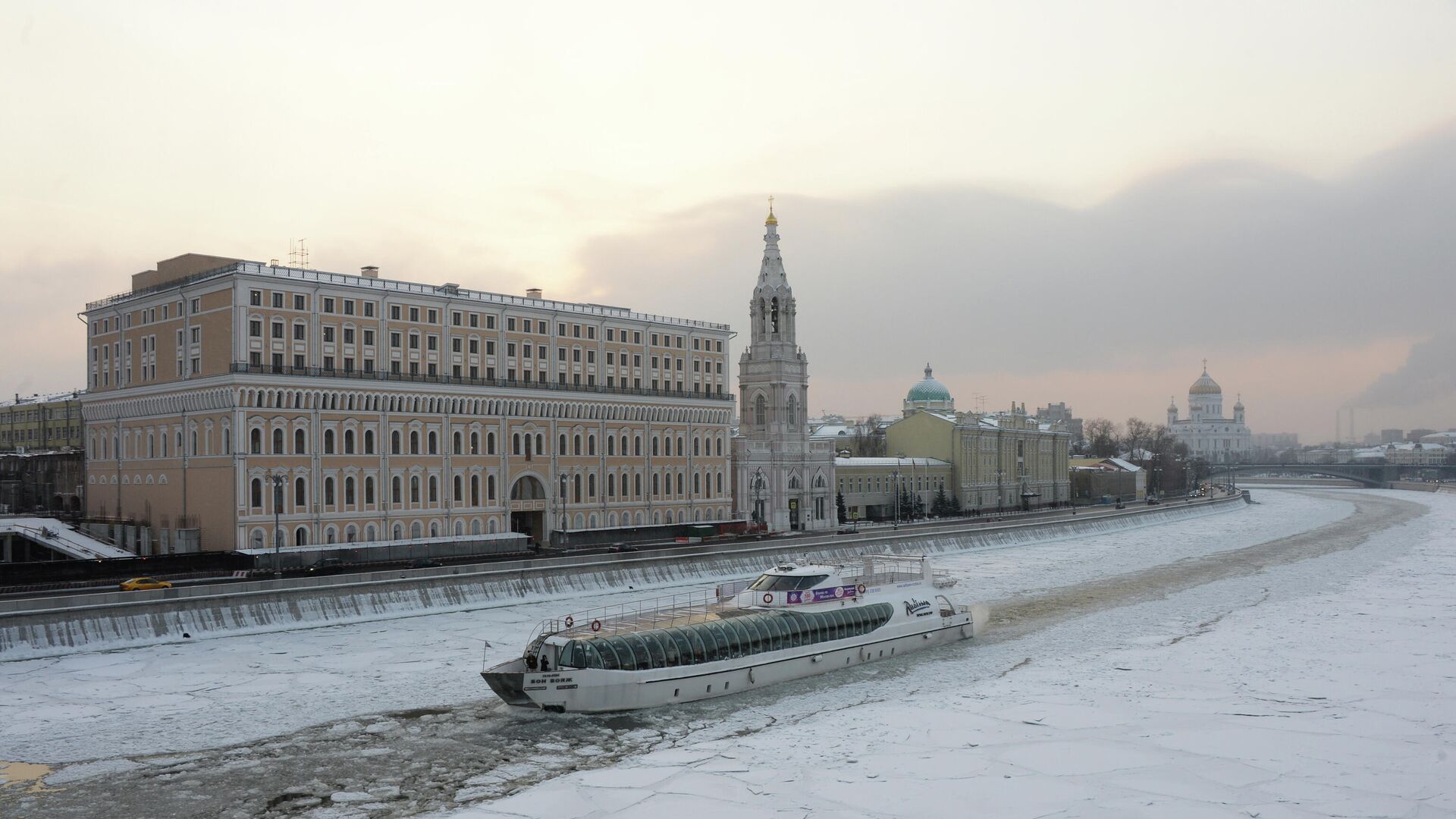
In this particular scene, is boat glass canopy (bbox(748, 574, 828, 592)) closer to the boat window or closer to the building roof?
the boat window

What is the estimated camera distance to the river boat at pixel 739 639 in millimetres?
44688

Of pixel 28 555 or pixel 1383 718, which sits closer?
pixel 1383 718

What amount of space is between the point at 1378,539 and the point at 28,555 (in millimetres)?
122934

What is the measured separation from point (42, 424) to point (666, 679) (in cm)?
11369

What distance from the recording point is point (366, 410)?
87312 millimetres

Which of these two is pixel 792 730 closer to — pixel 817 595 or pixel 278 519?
pixel 817 595

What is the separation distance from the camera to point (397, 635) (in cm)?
6016

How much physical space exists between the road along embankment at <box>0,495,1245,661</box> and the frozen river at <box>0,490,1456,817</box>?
5.88ft

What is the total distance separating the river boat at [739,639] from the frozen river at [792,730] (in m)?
1.13

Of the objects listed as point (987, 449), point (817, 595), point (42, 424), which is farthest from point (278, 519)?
point (987, 449)

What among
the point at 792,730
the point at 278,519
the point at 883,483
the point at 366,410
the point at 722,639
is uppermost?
the point at 366,410

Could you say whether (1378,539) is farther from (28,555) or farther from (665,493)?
(28,555)

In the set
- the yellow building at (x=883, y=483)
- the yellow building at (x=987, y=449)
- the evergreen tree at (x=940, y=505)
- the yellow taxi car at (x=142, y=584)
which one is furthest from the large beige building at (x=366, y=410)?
the yellow building at (x=987, y=449)

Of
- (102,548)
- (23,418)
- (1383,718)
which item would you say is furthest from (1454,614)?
(23,418)
